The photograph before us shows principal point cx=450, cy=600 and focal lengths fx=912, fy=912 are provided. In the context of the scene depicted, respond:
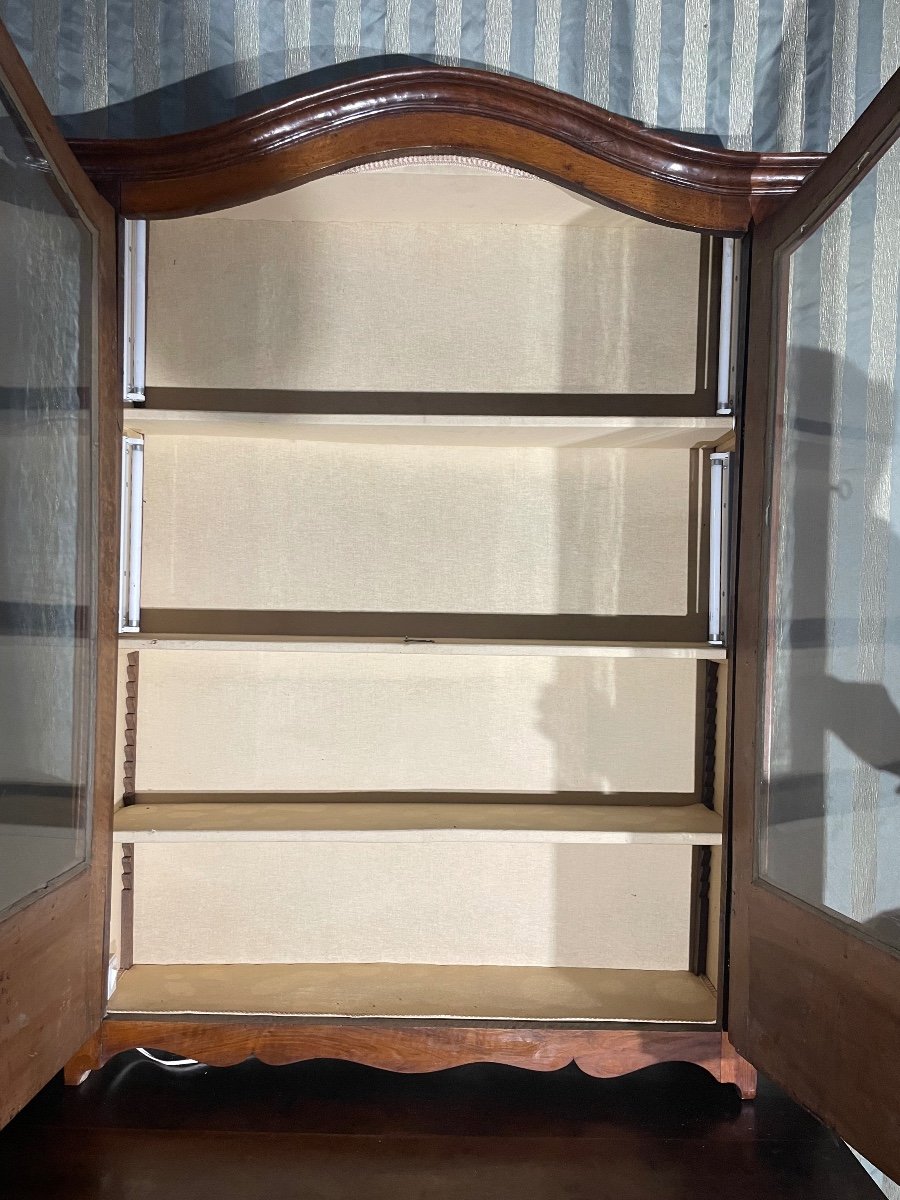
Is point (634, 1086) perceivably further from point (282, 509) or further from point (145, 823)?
point (282, 509)

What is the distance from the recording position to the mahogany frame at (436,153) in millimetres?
1333

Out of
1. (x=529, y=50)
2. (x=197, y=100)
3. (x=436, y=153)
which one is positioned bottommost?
(x=436, y=153)

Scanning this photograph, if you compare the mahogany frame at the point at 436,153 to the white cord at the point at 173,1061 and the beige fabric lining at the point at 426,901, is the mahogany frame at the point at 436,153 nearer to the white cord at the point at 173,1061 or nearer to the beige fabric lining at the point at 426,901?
the white cord at the point at 173,1061

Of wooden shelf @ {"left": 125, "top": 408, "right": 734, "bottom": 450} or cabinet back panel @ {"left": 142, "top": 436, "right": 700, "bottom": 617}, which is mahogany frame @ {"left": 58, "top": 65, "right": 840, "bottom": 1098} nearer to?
wooden shelf @ {"left": 125, "top": 408, "right": 734, "bottom": 450}

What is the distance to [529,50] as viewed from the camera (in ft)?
5.60

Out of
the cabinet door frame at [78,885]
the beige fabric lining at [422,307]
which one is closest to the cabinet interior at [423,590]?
the beige fabric lining at [422,307]

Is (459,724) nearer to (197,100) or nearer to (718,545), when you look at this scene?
(718,545)

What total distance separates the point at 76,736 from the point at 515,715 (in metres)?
0.81

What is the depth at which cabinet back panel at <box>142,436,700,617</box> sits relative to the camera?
175 centimetres

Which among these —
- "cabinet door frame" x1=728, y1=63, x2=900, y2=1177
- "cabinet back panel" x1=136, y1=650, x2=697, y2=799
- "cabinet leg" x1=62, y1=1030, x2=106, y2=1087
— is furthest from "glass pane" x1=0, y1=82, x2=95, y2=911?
"cabinet door frame" x1=728, y1=63, x2=900, y2=1177

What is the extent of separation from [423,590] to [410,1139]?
92 centimetres

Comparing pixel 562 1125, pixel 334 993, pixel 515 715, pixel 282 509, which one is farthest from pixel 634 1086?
pixel 282 509

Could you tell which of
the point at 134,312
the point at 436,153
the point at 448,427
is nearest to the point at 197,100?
the point at 134,312

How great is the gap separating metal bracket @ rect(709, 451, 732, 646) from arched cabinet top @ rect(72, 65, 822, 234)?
380mm
